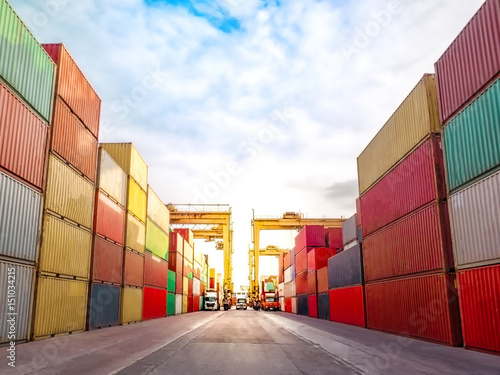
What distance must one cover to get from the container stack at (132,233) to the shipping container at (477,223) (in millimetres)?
20819

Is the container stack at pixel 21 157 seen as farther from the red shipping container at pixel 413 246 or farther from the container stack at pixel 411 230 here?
the red shipping container at pixel 413 246

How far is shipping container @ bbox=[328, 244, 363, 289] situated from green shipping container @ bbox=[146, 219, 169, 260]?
15.4 meters

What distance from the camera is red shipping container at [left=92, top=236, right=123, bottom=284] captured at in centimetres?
2183

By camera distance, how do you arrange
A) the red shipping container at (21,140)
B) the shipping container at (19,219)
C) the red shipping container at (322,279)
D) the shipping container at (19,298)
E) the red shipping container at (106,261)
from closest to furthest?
the shipping container at (19,298), the shipping container at (19,219), the red shipping container at (21,140), the red shipping container at (106,261), the red shipping container at (322,279)

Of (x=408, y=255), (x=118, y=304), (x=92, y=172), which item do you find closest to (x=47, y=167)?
(x=92, y=172)

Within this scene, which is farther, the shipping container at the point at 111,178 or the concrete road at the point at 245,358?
the shipping container at the point at 111,178

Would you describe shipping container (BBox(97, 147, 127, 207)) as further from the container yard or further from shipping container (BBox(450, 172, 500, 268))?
shipping container (BBox(450, 172, 500, 268))

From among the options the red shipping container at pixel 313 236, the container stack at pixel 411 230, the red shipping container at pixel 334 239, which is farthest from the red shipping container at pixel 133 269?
the red shipping container at pixel 334 239

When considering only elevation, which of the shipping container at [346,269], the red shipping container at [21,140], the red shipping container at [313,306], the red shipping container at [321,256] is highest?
the red shipping container at [21,140]

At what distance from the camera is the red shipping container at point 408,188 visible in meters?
14.7

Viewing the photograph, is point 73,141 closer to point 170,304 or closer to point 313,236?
point 170,304

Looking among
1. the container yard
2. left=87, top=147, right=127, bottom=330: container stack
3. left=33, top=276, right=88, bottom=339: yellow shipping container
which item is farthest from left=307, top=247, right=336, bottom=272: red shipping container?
left=33, top=276, right=88, bottom=339: yellow shipping container

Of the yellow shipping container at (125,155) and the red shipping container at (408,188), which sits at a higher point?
the yellow shipping container at (125,155)

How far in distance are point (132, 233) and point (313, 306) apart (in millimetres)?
19795
